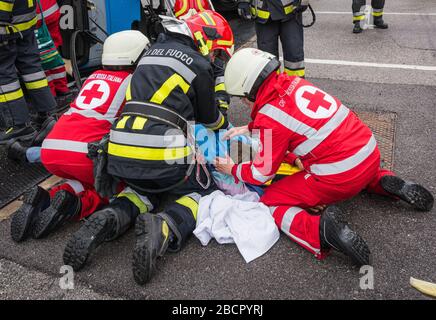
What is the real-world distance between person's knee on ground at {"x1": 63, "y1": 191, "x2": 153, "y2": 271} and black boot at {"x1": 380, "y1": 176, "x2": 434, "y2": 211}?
160 centimetres

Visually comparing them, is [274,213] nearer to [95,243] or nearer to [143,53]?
[95,243]

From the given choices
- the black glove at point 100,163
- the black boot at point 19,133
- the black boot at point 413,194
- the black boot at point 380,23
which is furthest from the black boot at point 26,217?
the black boot at point 380,23

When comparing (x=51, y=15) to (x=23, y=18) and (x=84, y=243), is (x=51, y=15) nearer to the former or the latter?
(x=23, y=18)

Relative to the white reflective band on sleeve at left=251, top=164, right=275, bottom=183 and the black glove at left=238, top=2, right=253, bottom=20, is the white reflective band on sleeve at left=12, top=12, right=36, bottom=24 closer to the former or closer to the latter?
the black glove at left=238, top=2, right=253, bottom=20

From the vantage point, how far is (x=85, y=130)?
2596mm

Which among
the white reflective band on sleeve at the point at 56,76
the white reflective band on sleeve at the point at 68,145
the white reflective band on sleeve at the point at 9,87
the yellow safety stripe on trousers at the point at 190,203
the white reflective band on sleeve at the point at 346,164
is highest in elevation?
the white reflective band on sleeve at the point at 9,87

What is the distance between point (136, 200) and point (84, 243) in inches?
20.1

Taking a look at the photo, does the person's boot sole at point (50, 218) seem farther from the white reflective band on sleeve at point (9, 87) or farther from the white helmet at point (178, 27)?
the white reflective band on sleeve at point (9, 87)

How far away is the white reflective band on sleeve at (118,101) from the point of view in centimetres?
261

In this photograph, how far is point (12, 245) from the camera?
2482mm

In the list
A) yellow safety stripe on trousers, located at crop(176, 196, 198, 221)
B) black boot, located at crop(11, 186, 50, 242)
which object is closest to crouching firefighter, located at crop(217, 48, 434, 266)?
yellow safety stripe on trousers, located at crop(176, 196, 198, 221)

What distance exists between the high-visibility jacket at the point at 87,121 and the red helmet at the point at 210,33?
51cm

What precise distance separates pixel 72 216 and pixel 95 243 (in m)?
0.46

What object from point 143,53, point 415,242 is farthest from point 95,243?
point 415,242
